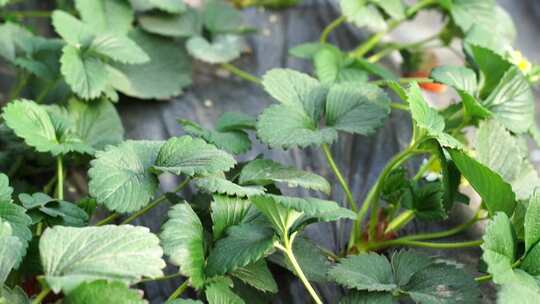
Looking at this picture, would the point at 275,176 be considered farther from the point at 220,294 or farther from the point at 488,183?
the point at 488,183

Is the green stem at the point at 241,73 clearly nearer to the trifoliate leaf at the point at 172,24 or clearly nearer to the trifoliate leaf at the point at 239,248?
the trifoliate leaf at the point at 172,24

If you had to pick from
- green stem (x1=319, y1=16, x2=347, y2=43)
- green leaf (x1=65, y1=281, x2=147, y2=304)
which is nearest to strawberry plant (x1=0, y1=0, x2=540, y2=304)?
green leaf (x1=65, y1=281, x2=147, y2=304)

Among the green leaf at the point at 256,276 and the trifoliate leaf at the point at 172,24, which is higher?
the trifoliate leaf at the point at 172,24

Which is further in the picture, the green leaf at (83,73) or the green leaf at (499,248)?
the green leaf at (83,73)

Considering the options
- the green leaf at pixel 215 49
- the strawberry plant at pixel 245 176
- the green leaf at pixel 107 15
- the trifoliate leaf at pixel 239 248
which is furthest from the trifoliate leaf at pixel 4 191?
the green leaf at pixel 215 49

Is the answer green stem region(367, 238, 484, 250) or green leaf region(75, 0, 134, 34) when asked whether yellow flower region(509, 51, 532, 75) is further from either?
green leaf region(75, 0, 134, 34)

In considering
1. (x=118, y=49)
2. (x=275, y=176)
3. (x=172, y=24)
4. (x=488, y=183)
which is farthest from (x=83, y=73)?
(x=488, y=183)
